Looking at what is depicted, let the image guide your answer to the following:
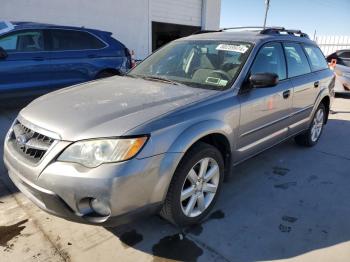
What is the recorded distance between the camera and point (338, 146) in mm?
5094

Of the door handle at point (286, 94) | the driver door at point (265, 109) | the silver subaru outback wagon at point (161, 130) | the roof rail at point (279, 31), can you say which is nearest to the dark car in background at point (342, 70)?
the roof rail at point (279, 31)

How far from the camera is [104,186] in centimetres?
210

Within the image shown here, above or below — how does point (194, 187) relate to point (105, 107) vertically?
below

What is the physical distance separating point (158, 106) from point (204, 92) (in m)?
0.56

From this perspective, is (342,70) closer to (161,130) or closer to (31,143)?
(161,130)

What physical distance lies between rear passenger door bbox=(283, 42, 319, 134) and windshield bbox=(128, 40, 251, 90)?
3.12ft

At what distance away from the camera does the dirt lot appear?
2.50 meters

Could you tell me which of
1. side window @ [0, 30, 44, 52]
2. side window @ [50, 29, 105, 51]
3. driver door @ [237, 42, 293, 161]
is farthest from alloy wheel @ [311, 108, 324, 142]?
side window @ [0, 30, 44, 52]

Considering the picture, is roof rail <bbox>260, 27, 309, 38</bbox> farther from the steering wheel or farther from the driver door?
the steering wheel

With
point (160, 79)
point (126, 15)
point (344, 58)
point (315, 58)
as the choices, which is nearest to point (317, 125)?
point (315, 58)

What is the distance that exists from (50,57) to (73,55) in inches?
18.7

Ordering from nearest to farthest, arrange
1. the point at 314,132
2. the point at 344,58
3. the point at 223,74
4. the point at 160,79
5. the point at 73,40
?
the point at 223,74
the point at 160,79
the point at 314,132
the point at 73,40
the point at 344,58

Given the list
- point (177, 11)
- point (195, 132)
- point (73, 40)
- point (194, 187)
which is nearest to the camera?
point (195, 132)

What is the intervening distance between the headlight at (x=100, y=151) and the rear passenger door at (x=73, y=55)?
4.52 meters
